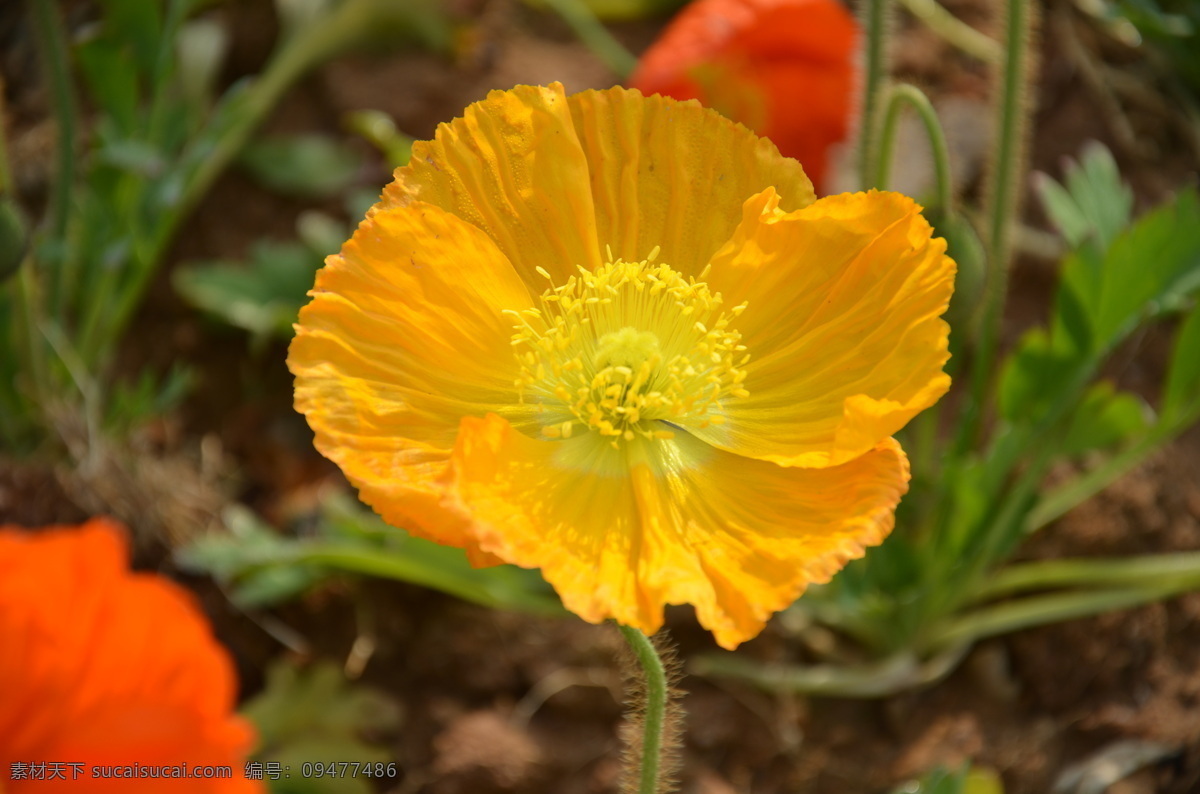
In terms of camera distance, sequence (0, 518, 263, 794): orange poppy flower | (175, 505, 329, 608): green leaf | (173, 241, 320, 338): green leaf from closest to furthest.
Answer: (0, 518, 263, 794): orange poppy flower < (175, 505, 329, 608): green leaf < (173, 241, 320, 338): green leaf

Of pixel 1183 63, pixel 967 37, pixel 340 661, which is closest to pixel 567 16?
pixel 967 37

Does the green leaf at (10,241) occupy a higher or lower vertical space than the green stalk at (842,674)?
higher

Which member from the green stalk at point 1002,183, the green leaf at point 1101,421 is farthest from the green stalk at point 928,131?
the green leaf at point 1101,421

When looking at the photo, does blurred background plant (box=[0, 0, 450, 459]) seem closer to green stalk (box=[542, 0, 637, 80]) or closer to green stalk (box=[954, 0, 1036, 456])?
green stalk (box=[542, 0, 637, 80])

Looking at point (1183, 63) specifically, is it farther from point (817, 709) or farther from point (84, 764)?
point (84, 764)

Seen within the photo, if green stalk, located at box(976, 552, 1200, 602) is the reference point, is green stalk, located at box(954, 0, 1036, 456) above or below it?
above

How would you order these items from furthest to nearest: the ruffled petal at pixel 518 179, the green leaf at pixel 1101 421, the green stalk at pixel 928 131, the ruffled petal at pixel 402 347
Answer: the green leaf at pixel 1101 421 < the green stalk at pixel 928 131 < the ruffled petal at pixel 518 179 < the ruffled petal at pixel 402 347

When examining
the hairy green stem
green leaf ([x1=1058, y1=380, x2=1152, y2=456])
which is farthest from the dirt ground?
the hairy green stem

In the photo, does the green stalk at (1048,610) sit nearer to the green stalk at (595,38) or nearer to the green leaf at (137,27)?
the green stalk at (595,38)
